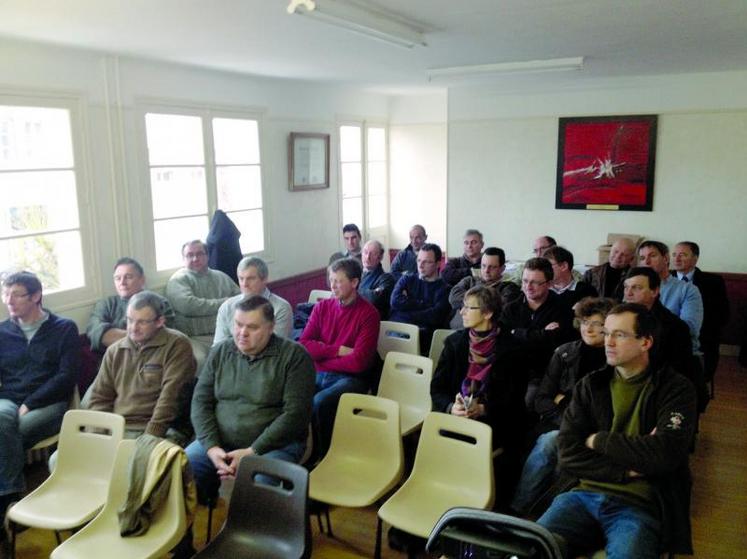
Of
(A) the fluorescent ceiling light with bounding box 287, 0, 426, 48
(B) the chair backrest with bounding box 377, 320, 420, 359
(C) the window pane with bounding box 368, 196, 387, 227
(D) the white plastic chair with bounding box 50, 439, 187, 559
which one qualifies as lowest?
(D) the white plastic chair with bounding box 50, 439, 187, 559

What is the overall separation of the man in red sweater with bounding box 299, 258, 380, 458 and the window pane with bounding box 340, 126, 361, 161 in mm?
3822

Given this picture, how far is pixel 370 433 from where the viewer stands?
3059 millimetres

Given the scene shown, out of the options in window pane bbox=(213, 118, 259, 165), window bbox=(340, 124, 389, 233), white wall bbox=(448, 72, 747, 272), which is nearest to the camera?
window pane bbox=(213, 118, 259, 165)

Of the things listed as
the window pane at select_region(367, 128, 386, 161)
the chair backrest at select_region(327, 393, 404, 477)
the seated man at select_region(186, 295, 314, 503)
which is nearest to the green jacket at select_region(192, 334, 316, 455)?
→ the seated man at select_region(186, 295, 314, 503)

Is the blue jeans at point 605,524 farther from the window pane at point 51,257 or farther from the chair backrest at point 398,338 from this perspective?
the window pane at point 51,257

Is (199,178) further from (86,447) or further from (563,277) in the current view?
(563,277)

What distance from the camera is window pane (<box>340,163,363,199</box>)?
762cm

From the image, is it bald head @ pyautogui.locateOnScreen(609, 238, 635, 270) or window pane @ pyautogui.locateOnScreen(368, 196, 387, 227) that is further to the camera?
window pane @ pyautogui.locateOnScreen(368, 196, 387, 227)

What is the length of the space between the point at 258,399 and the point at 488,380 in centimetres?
117

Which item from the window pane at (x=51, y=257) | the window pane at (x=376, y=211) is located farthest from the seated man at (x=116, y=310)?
the window pane at (x=376, y=211)

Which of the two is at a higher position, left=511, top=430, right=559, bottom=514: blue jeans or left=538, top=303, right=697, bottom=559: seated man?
left=538, top=303, right=697, bottom=559: seated man

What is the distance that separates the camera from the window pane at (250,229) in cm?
607

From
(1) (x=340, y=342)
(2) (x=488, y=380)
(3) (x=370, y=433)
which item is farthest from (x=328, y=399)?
(2) (x=488, y=380)

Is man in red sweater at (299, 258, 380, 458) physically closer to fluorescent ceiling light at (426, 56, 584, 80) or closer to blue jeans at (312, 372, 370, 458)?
blue jeans at (312, 372, 370, 458)
